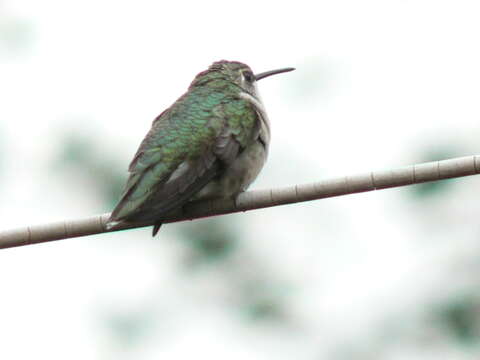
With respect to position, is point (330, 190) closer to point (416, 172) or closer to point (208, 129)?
point (416, 172)

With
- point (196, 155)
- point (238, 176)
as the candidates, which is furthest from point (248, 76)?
point (196, 155)

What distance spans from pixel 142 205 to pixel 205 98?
2.12 meters

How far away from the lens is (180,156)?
783 cm

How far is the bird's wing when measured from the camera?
7168 mm

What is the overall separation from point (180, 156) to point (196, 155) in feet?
0.45

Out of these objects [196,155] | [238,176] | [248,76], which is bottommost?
[238,176]

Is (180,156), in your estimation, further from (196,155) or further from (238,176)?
(238,176)

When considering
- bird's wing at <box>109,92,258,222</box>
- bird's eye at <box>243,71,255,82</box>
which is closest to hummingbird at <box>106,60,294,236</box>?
bird's wing at <box>109,92,258,222</box>

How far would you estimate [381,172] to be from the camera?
222 inches

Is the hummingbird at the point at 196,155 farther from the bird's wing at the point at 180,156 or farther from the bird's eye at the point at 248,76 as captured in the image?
the bird's eye at the point at 248,76

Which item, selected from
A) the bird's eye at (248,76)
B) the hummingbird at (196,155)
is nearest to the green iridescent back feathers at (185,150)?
the hummingbird at (196,155)

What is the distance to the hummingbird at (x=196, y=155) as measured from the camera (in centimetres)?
722

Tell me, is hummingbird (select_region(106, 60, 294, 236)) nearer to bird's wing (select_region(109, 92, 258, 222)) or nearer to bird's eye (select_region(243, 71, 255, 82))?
bird's wing (select_region(109, 92, 258, 222))

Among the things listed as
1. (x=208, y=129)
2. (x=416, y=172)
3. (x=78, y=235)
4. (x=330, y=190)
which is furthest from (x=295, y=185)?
(x=208, y=129)
